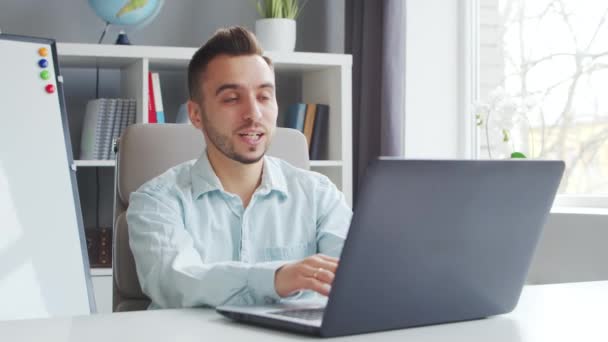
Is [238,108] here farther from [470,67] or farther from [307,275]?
[470,67]

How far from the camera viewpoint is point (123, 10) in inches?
120

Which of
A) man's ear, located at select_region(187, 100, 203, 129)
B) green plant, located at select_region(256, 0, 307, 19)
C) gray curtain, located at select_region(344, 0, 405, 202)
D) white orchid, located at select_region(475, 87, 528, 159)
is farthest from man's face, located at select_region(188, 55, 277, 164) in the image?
green plant, located at select_region(256, 0, 307, 19)

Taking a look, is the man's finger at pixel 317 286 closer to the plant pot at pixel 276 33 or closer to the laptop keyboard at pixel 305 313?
the laptop keyboard at pixel 305 313

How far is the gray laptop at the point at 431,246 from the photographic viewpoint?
88 centimetres

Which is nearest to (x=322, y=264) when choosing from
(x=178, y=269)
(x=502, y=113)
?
(x=178, y=269)

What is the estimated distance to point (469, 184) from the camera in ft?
3.05

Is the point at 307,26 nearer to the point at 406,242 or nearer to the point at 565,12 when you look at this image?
the point at 565,12

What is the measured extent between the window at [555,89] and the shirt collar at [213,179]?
1400mm

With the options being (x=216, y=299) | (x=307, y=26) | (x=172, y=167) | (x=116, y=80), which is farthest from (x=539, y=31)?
(x=216, y=299)

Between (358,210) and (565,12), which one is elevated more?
(565,12)

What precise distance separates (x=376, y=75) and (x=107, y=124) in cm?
99

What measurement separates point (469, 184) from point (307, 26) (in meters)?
2.76

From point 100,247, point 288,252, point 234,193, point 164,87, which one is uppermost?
point 164,87

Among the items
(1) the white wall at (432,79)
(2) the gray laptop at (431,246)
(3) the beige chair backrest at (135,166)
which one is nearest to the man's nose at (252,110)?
(3) the beige chair backrest at (135,166)
